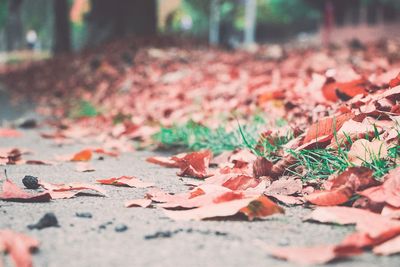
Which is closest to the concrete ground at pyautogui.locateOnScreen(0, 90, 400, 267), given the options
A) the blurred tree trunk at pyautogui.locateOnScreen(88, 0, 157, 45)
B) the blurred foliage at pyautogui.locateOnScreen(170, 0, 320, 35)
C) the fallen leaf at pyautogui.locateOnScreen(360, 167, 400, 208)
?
the fallen leaf at pyautogui.locateOnScreen(360, 167, 400, 208)

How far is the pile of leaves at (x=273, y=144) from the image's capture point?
1.43 m

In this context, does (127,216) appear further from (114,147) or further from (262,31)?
(262,31)

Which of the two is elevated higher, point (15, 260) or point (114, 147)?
point (15, 260)

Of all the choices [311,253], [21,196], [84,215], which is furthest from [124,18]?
[311,253]

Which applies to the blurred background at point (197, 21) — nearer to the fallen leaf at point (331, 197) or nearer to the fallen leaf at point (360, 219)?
the fallen leaf at point (331, 197)

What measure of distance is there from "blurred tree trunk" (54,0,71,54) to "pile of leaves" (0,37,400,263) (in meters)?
9.74

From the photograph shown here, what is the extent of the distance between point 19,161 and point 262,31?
41.7m

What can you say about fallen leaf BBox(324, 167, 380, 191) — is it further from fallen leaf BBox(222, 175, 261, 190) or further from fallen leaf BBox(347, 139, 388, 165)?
fallen leaf BBox(222, 175, 261, 190)

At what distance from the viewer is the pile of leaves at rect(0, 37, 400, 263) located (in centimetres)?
143

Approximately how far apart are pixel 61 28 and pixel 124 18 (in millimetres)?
5850

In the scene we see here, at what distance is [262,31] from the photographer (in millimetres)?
42969

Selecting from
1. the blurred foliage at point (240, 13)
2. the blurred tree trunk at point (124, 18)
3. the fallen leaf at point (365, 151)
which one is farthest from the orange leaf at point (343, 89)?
the blurred foliage at point (240, 13)

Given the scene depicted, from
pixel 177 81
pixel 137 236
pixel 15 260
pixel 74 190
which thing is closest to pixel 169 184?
pixel 74 190

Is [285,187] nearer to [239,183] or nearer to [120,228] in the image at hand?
[239,183]
